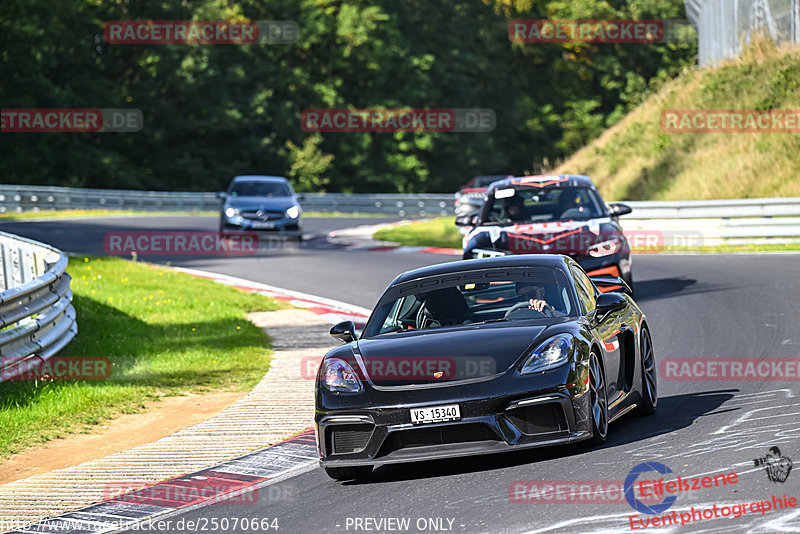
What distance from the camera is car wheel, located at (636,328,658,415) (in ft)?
29.2

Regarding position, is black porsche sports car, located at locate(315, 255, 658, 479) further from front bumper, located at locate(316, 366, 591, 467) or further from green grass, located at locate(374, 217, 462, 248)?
green grass, located at locate(374, 217, 462, 248)

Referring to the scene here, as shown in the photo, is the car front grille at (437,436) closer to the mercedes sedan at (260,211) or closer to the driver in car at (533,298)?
the driver in car at (533,298)

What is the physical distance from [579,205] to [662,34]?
62.9 meters

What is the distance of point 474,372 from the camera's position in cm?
735

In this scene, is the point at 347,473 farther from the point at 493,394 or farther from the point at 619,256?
the point at 619,256

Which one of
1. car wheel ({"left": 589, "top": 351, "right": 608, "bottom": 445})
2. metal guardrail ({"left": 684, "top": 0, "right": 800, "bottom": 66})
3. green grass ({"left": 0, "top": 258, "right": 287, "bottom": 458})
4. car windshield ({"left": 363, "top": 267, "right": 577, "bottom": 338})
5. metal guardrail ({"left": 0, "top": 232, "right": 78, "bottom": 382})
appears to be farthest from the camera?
metal guardrail ({"left": 684, "top": 0, "right": 800, "bottom": 66})

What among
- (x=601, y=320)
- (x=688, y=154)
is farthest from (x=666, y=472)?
(x=688, y=154)

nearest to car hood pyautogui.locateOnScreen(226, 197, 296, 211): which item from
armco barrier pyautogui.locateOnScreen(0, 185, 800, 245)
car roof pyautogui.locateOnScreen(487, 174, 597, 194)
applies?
armco barrier pyautogui.locateOnScreen(0, 185, 800, 245)

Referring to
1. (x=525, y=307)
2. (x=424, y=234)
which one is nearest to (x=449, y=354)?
(x=525, y=307)

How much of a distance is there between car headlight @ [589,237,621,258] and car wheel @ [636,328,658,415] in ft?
17.2

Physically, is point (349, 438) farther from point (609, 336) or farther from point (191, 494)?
point (609, 336)

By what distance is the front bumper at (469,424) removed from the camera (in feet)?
23.4

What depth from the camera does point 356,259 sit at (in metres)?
24.5

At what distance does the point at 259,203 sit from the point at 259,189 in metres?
0.94
